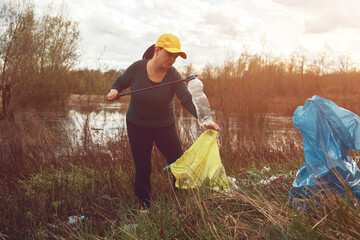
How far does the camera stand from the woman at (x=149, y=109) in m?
2.64

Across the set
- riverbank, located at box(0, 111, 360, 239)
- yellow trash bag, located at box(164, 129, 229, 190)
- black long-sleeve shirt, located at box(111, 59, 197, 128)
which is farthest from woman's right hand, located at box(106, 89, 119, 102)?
riverbank, located at box(0, 111, 360, 239)

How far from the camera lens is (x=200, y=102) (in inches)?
104

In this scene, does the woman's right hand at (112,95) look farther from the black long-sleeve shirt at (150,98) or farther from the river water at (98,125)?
the river water at (98,125)

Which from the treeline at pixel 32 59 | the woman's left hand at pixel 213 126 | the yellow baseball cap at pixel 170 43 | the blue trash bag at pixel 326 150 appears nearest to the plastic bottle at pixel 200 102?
the woman's left hand at pixel 213 126

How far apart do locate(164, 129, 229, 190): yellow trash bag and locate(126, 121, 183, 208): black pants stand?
7.6 inches

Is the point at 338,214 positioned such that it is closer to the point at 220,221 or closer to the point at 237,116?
the point at 220,221

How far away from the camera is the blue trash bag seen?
6.32 ft

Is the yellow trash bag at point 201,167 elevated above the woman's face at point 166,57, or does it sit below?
below

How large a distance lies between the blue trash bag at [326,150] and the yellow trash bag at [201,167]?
2.13 ft

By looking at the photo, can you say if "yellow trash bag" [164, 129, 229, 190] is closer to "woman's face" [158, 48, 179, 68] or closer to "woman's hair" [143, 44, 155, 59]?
"woman's face" [158, 48, 179, 68]

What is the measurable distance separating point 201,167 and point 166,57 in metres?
0.94

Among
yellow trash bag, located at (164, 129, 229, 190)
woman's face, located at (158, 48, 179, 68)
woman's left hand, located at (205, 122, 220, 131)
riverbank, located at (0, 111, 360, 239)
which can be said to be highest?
woman's face, located at (158, 48, 179, 68)

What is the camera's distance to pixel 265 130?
27.9 feet

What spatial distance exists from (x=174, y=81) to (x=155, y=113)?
0.31 meters
